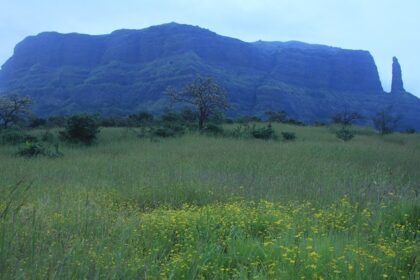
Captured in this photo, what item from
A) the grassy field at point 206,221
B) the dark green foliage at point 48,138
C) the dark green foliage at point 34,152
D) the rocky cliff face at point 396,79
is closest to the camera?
the grassy field at point 206,221

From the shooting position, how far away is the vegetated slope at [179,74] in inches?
3893

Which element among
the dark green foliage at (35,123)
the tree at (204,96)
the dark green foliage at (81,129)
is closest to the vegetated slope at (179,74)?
the dark green foliage at (35,123)

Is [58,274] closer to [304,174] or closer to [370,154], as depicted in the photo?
[304,174]

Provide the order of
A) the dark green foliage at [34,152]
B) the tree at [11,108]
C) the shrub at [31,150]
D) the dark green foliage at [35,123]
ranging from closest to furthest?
1. the dark green foliage at [34,152]
2. the shrub at [31,150]
3. the tree at [11,108]
4. the dark green foliage at [35,123]

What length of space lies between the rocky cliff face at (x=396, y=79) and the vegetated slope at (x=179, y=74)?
217 inches

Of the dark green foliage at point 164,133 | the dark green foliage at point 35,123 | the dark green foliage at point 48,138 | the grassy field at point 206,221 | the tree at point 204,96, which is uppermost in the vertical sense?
the tree at point 204,96

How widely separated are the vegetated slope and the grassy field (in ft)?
237

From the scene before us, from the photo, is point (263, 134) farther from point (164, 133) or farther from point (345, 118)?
point (345, 118)

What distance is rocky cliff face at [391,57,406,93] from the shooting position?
158m

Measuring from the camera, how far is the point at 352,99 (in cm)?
13388

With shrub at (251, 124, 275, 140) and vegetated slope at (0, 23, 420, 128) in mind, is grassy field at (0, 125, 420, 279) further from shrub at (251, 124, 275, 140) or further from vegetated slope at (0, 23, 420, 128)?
vegetated slope at (0, 23, 420, 128)

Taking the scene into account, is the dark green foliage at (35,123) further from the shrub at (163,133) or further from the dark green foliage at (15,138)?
the shrub at (163,133)

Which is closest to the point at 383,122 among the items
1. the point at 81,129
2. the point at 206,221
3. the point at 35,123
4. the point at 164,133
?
the point at 164,133

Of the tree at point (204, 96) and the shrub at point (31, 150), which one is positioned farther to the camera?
the tree at point (204, 96)
